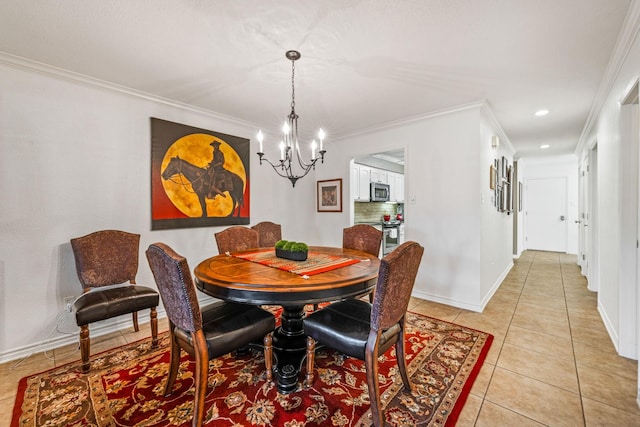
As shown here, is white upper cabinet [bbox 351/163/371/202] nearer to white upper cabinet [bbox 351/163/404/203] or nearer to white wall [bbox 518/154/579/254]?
white upper cabinet [bbox 351/163/404/203]

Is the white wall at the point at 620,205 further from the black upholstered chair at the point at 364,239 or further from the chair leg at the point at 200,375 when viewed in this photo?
the chair leg at the point at 200,375

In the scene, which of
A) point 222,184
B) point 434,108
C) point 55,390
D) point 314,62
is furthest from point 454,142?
point 55,390

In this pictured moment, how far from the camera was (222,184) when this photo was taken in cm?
353

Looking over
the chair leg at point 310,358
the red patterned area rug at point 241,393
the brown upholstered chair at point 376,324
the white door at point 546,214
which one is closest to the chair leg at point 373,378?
the brown upholstered chair at point 376,324

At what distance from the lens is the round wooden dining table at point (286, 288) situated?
5.01 feet

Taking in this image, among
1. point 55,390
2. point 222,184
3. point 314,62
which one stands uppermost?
point 314,62

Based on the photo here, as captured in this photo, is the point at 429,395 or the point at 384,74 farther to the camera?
the point at 384,74

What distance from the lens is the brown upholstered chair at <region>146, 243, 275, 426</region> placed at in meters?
1.40

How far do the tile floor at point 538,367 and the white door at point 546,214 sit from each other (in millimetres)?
4410

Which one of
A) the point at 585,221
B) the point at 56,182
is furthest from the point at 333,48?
the point at 585,221

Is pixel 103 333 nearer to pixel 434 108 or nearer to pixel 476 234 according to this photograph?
pixel 476 234

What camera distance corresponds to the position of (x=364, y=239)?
116 inches

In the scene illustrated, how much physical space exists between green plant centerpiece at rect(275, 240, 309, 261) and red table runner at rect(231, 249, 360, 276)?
0.12ft

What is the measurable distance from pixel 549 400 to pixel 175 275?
236 centimetres
